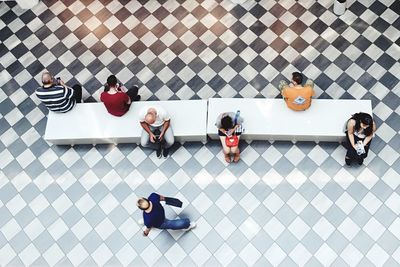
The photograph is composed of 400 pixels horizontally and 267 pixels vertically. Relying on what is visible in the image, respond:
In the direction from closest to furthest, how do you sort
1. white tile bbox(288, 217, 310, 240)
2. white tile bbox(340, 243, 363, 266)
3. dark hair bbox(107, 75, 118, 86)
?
white tile bbox(340, 243, 363, 266) < white tile bbox(288, 217, 310, 240) < dark hair bbox(107, 75, 118, 86)

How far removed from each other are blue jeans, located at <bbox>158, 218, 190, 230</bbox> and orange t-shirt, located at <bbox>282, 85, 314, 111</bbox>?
2.20 meters

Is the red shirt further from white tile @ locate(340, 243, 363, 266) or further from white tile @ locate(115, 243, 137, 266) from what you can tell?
white tile @ locate(340, 243, 363, 266)

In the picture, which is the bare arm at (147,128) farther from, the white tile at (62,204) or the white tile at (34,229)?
the white tile at (34,229)

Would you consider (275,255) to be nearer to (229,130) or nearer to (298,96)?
(229,130)

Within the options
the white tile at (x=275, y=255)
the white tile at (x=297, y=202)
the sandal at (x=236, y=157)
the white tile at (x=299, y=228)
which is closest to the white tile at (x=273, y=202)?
the white tile at (x=297, y=202)

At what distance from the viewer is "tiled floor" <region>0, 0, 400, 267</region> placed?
6680 millimetres

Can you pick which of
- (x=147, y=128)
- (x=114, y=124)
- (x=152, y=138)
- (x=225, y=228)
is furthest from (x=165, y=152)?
(x=225, y=228)

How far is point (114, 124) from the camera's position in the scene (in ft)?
23.6

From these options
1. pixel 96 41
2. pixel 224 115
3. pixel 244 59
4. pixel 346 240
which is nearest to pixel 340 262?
pixel 346 240

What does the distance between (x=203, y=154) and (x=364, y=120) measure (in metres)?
2.35

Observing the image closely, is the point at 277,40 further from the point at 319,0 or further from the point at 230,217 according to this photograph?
the point at 230,217

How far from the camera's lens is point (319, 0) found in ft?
27.5

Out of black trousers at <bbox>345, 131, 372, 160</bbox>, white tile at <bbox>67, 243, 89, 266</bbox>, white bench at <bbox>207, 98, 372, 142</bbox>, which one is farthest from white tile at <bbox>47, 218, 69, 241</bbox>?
black trousers at <bbox>345, 131, 372, 160</bbox>

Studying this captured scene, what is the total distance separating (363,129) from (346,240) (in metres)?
1.51
